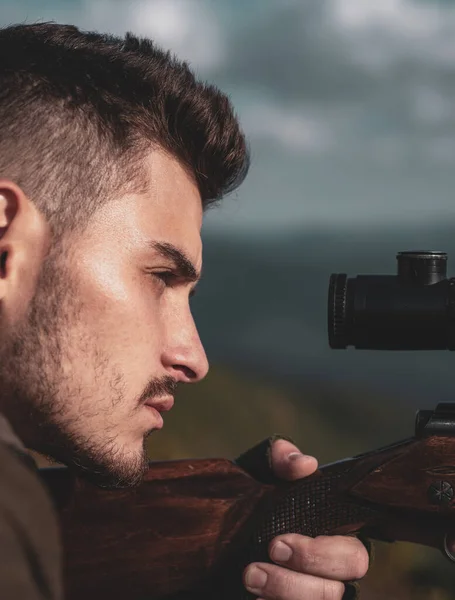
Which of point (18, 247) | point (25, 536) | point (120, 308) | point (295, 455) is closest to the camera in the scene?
point (25, 536)

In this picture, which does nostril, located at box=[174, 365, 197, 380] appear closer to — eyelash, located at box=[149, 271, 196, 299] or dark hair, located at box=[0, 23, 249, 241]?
eyelash, located at box=[149, 271, 196, 299]

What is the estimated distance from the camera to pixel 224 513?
262cm

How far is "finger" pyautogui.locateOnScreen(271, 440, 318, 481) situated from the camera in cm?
270

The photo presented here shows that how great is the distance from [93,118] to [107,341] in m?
0.70

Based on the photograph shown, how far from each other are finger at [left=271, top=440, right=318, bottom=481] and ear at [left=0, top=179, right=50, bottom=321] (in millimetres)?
1010

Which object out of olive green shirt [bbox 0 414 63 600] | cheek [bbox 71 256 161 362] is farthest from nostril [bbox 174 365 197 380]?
olive green shirt [bbox 0 414 63 600]

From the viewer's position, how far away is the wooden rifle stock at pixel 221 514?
2.49 m

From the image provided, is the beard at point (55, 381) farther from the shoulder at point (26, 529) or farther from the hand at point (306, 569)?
the shoulder at point (26, 529)

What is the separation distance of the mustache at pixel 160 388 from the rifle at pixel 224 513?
22 centimetres

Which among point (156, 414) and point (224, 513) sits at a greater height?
point (156, 414)

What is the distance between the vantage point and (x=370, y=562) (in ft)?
8.93

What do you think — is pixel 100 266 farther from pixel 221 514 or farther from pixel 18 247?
pixel 221 514

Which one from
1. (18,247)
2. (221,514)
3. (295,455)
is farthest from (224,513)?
(18,247)

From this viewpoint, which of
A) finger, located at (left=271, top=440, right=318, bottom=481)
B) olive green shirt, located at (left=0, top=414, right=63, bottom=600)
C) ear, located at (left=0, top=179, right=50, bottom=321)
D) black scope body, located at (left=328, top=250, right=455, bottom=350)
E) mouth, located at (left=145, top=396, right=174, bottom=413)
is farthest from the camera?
black scope body, located at (left=328, top=250, right=455, bottom=350)
